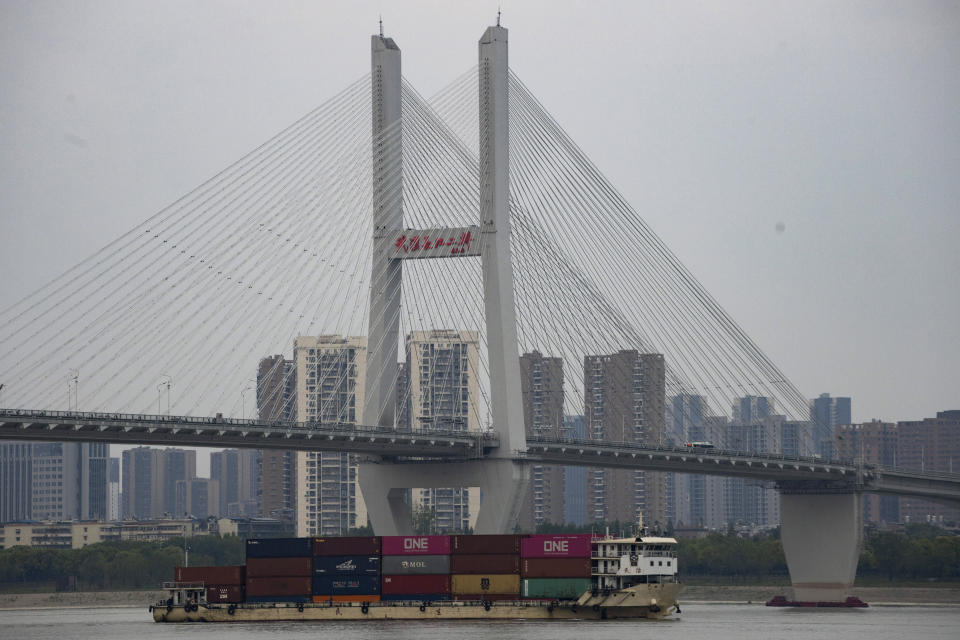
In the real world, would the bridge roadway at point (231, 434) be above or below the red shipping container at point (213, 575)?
above

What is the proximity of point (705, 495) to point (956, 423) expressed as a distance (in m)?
28.8

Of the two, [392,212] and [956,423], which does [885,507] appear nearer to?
[956,423]

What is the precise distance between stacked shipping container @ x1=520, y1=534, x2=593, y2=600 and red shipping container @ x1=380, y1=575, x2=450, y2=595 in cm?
297

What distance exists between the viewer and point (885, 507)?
184 metres

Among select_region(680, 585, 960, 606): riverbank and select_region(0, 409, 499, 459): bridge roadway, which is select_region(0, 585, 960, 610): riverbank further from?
select_region(0, 409, 499, 459): bridge roadway

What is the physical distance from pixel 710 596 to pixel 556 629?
50.0m

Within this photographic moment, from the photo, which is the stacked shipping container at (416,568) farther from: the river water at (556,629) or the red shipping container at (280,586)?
the red shipping container at (280,586)

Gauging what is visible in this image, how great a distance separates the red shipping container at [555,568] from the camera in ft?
203

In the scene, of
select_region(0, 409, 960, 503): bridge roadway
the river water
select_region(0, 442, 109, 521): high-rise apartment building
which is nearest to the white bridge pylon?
select_region(0, 409, 960, 503): bridge roadway

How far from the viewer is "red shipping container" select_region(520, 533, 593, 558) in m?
61.9

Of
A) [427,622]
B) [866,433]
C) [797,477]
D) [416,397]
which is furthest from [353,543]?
[866,433]

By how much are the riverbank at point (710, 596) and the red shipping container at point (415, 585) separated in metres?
37.7

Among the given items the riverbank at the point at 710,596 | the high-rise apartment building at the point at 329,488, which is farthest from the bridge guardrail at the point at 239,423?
the high-rise apartment building at the point at 329,488

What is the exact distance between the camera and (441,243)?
68750mm
